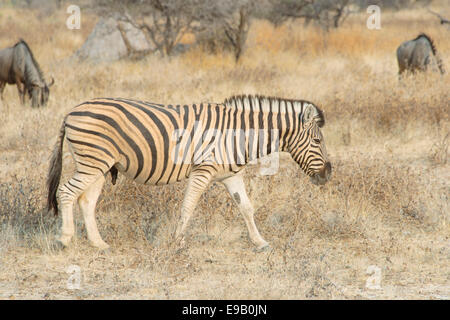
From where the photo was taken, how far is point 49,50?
53.3ft

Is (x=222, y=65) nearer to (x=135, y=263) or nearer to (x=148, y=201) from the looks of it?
(x=148, y=201)

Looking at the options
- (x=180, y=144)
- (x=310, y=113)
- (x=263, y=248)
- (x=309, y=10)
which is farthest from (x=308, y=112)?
(x=309, y=10)

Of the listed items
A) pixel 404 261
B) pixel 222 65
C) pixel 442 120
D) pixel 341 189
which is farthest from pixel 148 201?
pixel 222 65

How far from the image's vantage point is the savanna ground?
4488mm

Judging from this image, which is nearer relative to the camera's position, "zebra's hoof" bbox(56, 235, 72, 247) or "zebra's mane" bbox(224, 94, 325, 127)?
"zebra's hoof" bbox(56, 235, 72, 247)

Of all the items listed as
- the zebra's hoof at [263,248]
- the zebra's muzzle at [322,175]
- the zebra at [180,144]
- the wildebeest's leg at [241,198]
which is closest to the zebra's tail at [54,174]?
the zebra at [180,144]

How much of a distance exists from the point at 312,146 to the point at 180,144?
1134 millimetres

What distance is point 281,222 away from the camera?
19.1 ft

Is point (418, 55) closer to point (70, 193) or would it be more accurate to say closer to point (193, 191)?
point (193, 191)

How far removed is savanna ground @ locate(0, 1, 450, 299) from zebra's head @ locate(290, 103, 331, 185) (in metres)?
0.54

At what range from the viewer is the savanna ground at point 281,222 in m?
4.49

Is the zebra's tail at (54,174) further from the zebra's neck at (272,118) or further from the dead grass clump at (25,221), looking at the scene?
the zebra's neck at (272,118)

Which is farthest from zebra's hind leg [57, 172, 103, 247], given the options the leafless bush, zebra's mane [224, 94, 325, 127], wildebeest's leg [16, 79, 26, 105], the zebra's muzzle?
the leafless bush

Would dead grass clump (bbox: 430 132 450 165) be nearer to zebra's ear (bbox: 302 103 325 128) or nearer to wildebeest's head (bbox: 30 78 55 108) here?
zebra's ear (bbox: 302 103 325 128)
